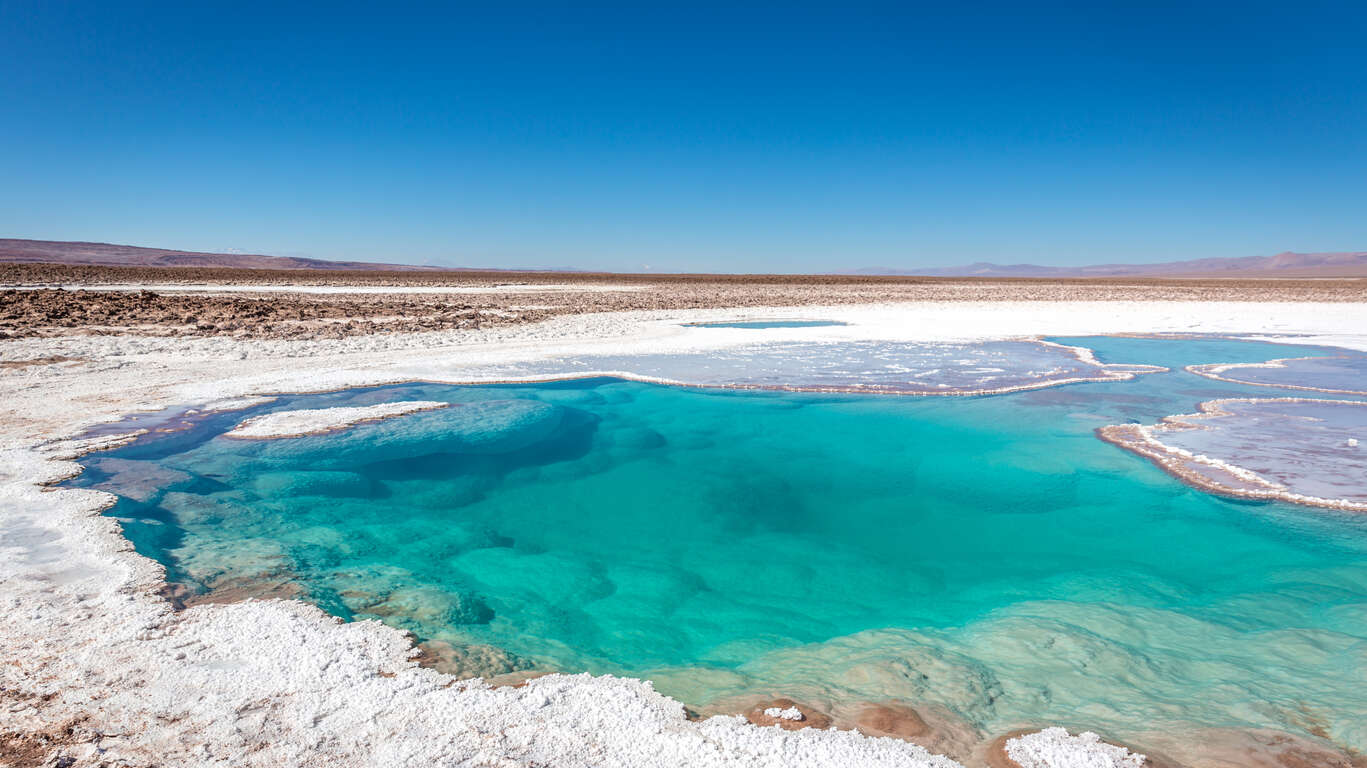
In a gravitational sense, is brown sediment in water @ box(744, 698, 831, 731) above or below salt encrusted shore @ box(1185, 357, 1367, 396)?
below

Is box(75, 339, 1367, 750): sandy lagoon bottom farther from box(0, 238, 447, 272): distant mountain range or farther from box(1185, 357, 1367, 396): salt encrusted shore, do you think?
box(0, 238, 447, 272): distant mountain range

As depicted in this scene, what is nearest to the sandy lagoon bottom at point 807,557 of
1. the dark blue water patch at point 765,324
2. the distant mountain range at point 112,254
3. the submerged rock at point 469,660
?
the submerged rock at point 469,660

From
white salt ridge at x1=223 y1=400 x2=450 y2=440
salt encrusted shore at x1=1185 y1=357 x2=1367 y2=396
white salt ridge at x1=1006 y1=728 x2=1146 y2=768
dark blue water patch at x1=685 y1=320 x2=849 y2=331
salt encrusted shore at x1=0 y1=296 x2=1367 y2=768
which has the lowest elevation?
white salt ridge at x1=1006 y1=728 x2=1146 y2=768

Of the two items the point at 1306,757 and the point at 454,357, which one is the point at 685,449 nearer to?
the point at 1306,757

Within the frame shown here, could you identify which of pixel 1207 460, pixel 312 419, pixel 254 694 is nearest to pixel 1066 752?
pixel 254 694

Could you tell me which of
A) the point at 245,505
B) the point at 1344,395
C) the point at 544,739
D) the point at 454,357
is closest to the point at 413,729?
the point at 544,739

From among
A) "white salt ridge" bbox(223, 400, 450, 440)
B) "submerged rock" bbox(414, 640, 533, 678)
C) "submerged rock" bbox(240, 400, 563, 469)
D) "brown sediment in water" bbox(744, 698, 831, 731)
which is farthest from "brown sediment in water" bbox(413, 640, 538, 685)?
"white salt ridge" bbox(223, 400, 450, 440)
